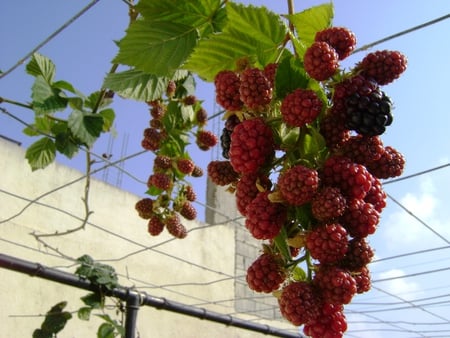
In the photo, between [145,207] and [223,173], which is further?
[145,207]

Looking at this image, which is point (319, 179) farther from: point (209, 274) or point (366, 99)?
point (209, 274)

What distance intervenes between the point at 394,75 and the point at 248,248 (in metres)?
4.45

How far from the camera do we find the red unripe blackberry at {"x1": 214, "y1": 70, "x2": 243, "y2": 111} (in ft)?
1.53

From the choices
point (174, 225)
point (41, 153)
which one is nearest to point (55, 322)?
point (41, 153)

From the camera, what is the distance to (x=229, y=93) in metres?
0.47

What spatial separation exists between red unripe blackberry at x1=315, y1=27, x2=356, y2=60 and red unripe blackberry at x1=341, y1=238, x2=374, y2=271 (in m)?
0.17

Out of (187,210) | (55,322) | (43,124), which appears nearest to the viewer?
(187,210)

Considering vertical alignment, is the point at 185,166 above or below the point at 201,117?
below

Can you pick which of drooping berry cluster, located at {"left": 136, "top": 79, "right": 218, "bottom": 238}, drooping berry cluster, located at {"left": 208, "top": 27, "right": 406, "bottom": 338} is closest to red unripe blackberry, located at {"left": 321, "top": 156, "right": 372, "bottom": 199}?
drooping berry cluster, located at {"left": 208, "top": 27, "right": 406, "bottom": 338}

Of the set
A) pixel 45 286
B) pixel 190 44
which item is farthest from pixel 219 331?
pixel 190 44

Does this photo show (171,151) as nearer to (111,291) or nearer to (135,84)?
(135,84)

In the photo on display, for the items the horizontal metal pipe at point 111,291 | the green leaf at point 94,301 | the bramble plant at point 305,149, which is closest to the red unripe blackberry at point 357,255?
the bramble plant at point 305,149

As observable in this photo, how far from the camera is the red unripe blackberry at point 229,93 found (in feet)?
1.53

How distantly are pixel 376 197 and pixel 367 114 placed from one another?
0.27 feet
